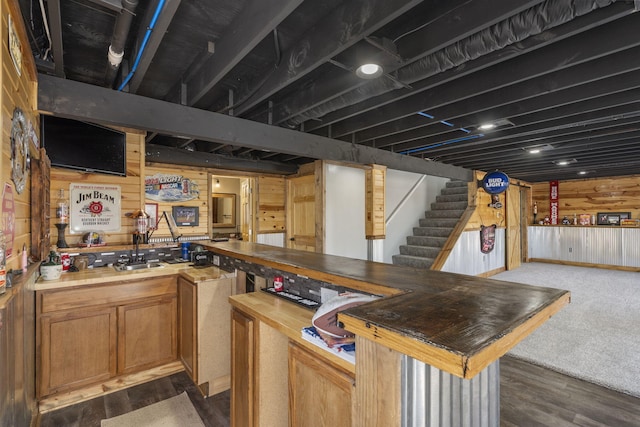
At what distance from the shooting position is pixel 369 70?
2197 mm

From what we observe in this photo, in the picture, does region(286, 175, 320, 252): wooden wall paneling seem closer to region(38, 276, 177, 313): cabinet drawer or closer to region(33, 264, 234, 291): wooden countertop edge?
region(33, 264, 234, 291): wooden countertop edge

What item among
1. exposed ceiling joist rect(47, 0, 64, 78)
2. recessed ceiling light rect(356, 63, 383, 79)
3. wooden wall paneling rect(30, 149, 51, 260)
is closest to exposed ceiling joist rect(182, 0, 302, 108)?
recessed ceiling light rect(356, 63, 383, 79)

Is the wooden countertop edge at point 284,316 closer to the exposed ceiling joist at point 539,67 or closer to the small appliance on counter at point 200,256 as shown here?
the small appliance on counter at point 200,256

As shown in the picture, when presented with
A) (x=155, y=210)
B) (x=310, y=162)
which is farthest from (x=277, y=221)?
(x=155, y=210)

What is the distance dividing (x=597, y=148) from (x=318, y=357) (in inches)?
244

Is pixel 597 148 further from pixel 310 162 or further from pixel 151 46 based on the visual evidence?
pixel 151 46

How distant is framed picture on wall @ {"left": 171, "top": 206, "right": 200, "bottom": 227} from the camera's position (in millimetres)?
5199

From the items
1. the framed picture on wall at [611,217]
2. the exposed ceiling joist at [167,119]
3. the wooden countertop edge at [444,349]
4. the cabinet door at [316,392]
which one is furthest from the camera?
the framed picture on wall at [611,217]

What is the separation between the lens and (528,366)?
3051mm

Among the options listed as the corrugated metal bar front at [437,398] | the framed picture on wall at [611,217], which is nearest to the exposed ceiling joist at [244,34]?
the corrugated metal bar front at [437,398]

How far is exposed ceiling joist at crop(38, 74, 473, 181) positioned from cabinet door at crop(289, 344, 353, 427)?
233cm

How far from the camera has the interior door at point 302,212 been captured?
6031 mm

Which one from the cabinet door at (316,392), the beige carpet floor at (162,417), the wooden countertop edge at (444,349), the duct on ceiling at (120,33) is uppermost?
the duct on ceiling at (120,33)

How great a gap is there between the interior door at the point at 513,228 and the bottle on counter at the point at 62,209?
9156mm
